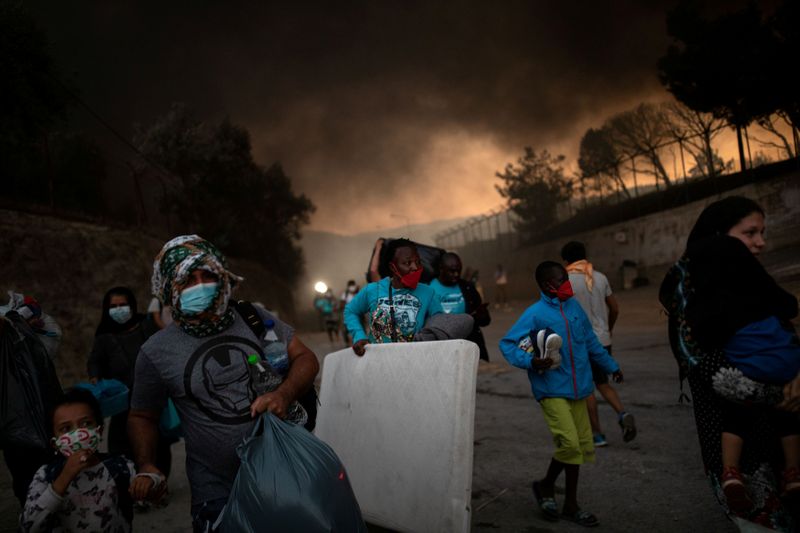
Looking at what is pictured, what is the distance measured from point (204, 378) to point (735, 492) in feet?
7.06

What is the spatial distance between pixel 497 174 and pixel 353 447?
40498 millimetres

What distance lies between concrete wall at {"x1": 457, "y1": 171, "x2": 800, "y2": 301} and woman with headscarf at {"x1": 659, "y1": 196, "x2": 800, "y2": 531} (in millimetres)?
16282

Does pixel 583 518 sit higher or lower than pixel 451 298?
lower

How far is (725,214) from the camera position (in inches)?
94.0

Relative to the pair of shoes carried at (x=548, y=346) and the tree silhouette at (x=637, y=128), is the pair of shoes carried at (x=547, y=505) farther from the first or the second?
the tree silhouette at (x=637, y=128)

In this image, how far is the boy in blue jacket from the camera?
3.65m

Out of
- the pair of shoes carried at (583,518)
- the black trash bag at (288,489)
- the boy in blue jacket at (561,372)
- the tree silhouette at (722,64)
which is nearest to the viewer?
the black trash bag at (288,489)

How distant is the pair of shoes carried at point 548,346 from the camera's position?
3.60 m

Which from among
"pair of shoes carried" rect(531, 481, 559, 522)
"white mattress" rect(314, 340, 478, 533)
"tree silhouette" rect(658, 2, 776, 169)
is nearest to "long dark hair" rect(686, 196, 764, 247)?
"white mattress" rect(314, 340, 478, 533)

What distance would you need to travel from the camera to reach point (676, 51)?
23.8 meters

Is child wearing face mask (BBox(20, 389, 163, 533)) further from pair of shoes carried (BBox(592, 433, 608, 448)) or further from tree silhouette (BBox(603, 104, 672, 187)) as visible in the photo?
tree silhouette (BBox(603, 104, 672, 187))

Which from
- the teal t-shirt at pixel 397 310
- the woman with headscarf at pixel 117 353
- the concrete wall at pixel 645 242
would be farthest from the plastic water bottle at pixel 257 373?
the concrete wall at pixel 645 242

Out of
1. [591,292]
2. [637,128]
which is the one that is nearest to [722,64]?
[637,128]

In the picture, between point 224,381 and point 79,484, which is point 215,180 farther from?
point 224,381
